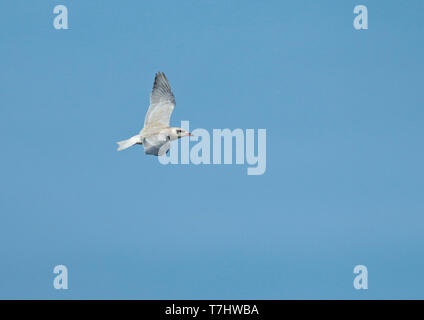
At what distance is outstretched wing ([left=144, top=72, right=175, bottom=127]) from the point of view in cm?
2036

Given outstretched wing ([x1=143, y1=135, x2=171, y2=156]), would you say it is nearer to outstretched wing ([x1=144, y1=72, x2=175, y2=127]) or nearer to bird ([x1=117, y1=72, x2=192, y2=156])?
bird ([x1=117, y1=72, x2=192, y2=156])

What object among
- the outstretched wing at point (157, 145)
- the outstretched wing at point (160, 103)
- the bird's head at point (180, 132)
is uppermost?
the outstretched wing at point (160, 103)

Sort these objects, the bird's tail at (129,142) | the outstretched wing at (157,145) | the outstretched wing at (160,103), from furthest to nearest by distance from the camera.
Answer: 1. the outstretched wing at (160,103)
2. the bird's tail at (129,142)
3. the outstretched wing at (157,145)

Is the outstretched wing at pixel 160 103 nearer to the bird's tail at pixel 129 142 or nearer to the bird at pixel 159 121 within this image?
the bird at pixel 159 121

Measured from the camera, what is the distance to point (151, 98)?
67.4 ft

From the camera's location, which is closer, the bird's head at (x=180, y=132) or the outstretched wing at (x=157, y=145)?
the outstretched wing at (x=157, y=145)

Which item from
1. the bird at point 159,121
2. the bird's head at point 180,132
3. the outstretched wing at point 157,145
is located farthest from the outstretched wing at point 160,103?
the outstretched wing at point 157,145

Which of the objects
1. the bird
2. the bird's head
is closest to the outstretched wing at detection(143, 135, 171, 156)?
the bird

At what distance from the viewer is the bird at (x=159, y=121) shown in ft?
63.9

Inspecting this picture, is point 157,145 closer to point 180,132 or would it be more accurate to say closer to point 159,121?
point 180,132

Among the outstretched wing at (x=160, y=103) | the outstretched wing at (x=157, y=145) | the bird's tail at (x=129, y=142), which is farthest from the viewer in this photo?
the outstretched wing at (x=160, y=103)
